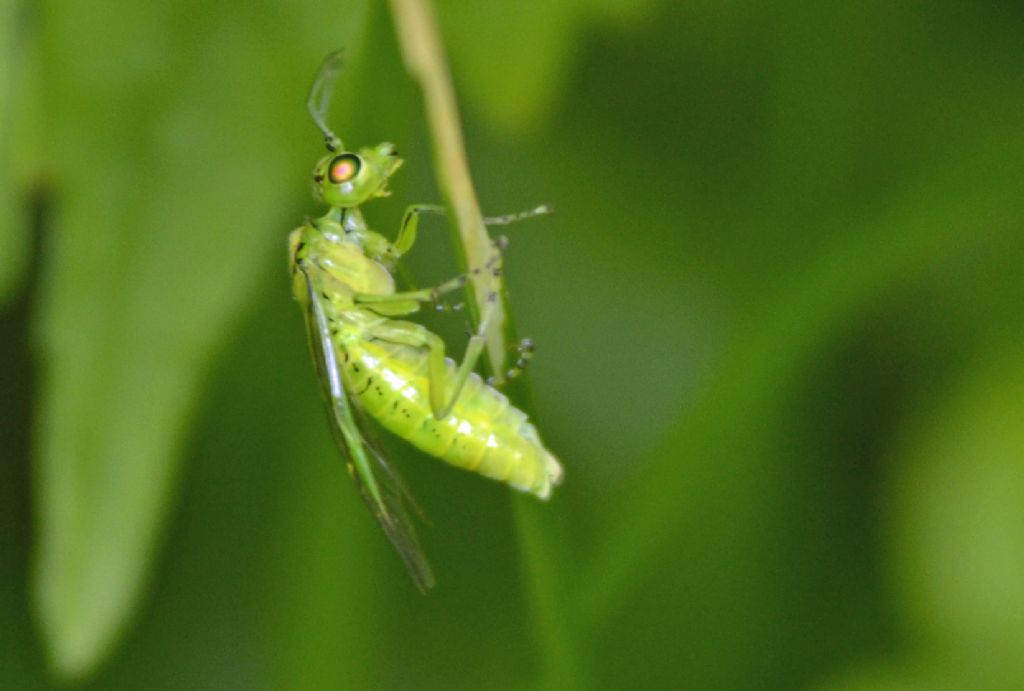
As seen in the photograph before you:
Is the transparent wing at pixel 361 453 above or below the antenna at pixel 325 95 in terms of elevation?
below

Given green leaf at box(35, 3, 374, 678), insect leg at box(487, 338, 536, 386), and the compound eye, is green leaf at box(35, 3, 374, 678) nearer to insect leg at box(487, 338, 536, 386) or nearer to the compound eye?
the compound eye

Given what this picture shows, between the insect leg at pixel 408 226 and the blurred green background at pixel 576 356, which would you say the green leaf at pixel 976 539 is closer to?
the blurred green background at pixel 576 356

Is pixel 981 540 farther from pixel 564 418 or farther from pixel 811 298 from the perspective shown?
pixel 564 418

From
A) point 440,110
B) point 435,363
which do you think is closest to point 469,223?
point 440,110

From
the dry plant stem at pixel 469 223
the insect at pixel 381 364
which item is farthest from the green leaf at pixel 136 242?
the dry plant stem at pixel 469 223

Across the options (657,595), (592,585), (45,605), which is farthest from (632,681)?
(45,605)

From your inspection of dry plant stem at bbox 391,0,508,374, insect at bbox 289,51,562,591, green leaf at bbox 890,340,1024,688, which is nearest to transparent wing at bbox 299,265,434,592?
insect at bbox 289,51,562,591
